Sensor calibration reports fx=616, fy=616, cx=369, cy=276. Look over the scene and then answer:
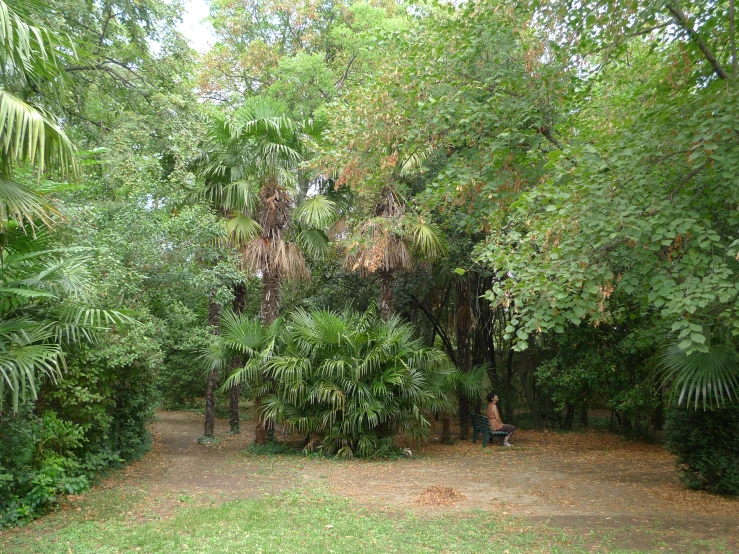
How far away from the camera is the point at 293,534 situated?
Answer: 653 centimetres

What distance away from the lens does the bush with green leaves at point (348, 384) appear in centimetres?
1192

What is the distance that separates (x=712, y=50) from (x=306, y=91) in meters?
15.5

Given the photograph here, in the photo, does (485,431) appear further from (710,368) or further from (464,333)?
(710,368)

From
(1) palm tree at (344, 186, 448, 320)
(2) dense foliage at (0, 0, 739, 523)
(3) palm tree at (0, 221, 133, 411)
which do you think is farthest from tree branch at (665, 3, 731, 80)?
(1) palm tree at (344, 186, 448, 320)

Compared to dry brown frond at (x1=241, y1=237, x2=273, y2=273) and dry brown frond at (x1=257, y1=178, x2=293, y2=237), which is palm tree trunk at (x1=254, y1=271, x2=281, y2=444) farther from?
dry brown frond at (x1=257, y1=178, x2=293, y2=237)

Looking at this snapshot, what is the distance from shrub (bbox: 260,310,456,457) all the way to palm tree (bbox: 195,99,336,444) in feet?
4.18

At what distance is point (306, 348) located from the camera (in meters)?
12.3

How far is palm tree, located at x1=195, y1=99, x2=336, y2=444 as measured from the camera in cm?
1329

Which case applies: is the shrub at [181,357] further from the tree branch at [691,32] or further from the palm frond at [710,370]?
the tree branch at [691,32]

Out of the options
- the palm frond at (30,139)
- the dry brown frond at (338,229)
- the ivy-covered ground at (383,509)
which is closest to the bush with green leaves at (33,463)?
the ivy-covered ground at (383,509)

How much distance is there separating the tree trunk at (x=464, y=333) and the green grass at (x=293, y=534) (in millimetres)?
9028

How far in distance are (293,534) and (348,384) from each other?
543 centimetres

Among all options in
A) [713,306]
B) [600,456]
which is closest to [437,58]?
[713,306]

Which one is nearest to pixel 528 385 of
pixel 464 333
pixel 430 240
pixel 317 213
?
pixel 464 333
